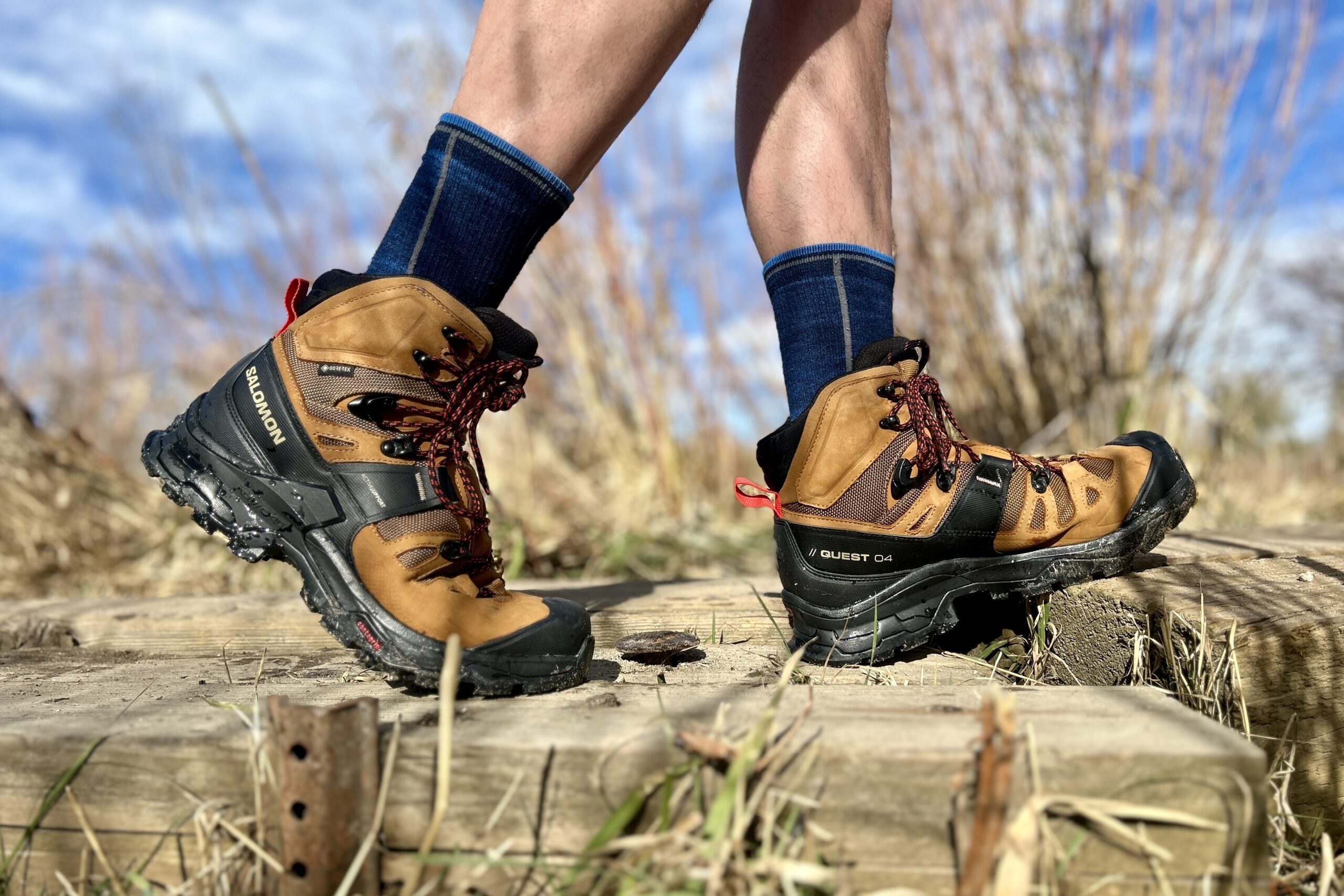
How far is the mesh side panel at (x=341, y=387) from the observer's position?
3.59 ft

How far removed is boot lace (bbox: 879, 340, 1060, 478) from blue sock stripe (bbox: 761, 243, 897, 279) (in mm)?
138

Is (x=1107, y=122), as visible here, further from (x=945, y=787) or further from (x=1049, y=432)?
(x=945, y=787)

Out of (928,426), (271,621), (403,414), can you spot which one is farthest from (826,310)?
(271,621)

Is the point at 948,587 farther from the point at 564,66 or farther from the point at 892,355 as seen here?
the point at 564,66

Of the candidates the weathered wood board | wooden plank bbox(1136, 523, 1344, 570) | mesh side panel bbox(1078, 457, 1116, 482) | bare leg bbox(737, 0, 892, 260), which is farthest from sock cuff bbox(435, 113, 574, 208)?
wooden plank bbox(1136, 523, 1344, 570)

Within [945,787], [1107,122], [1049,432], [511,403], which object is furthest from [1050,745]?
[1107,122]

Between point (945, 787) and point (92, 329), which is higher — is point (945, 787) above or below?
below

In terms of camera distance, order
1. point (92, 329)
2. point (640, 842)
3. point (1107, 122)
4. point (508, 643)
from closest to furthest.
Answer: point (640, 842) → point (508, 643) → point (1107, 122) → point (92, 329)

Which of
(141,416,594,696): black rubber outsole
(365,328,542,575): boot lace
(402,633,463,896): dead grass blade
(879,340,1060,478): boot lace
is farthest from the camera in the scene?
(879,340,1060,478): boot lace

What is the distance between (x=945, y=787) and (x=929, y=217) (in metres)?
2.95

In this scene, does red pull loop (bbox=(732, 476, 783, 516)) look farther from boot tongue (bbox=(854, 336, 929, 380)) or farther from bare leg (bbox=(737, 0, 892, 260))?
bare leg (bbox=(737, 0, 892, 260))

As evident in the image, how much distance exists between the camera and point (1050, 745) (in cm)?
73

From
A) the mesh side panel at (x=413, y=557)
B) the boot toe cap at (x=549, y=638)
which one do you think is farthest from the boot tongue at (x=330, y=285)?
the boot toe cap at (x=549, y=638)

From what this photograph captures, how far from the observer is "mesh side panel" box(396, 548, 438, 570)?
1068 millimetres
